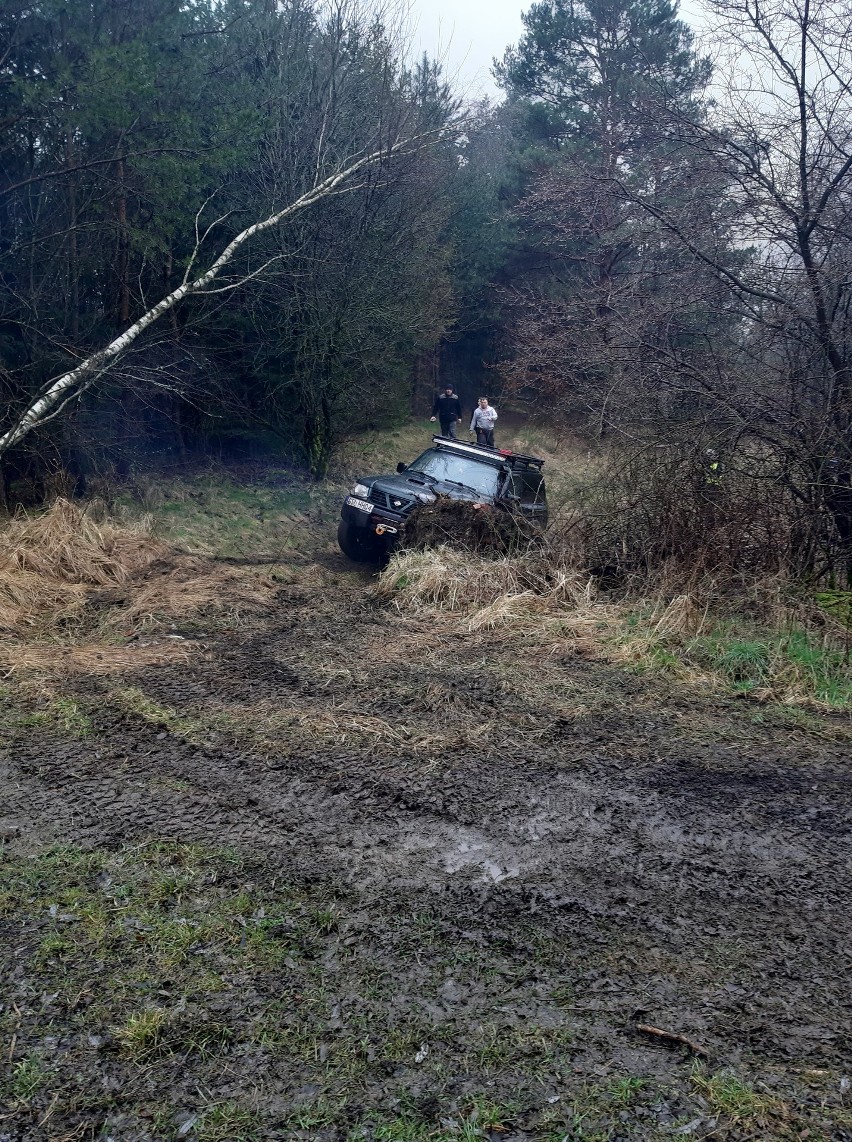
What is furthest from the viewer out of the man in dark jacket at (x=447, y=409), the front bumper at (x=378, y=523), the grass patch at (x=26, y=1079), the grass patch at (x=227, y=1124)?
the man in dark jacket at (x=447, y=409)

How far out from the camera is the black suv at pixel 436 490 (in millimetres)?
12008

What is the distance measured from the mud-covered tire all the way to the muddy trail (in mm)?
5319

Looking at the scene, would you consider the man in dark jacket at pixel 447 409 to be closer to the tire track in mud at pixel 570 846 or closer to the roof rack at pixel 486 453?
the roof rack at pixel 486 453

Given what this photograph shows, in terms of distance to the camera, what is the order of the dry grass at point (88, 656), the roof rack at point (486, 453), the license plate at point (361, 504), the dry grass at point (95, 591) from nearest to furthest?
the dry grass at point (88, 656) < the dry grass at point (95, 591) < the license plate at point (361, 504) < the roof rack at point (486, 453)

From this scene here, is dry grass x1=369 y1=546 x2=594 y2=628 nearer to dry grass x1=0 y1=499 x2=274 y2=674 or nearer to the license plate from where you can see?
dry grass x1=0 y1=499 x2=274 y2=674

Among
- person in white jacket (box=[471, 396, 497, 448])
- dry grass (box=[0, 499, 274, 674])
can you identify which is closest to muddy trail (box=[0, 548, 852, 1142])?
dry grass (box=[0, 499, 274, 674])

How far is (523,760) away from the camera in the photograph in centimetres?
583

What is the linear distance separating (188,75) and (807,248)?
8.57 meters

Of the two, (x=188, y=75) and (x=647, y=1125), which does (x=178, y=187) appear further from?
(x=647, y=1125)

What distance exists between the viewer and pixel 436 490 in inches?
488

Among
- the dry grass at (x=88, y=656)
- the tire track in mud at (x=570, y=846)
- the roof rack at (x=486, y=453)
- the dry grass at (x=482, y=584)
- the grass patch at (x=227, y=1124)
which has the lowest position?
the dry grass at (x=88, y=656)

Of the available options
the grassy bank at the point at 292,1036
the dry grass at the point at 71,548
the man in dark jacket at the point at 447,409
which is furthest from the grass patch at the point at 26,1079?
the man in dark jacket at the point at 447,409

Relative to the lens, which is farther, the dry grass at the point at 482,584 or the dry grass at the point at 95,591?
the dry grass at the point at 482,584

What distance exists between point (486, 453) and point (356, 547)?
225 centimetres
